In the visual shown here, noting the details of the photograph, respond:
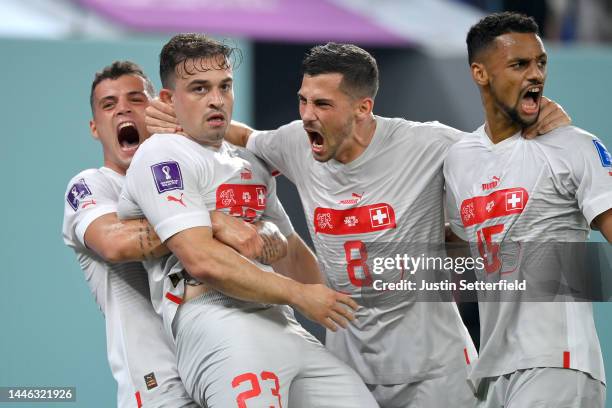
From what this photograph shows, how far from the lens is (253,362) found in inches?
135

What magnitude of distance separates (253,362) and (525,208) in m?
1.13

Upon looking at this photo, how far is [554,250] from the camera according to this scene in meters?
3.47

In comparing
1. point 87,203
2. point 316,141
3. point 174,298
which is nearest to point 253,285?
point 174,298

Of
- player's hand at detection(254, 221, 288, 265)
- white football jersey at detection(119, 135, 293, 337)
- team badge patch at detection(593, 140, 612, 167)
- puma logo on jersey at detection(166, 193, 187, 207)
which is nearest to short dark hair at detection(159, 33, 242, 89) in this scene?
white football jersey at detection(119, 135, 293, 337)

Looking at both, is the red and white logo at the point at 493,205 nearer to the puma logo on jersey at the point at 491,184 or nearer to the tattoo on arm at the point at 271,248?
the puma logo on jersey at the point at 491,184

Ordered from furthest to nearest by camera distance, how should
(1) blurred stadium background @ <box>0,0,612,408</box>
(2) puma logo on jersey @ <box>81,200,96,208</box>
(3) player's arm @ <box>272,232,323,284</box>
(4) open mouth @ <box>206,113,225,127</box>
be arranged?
→ (1) blurred stadium background @ <box>0,0,612,408</box>
(3) player's arm @ <box>272,232,323,284</box>
(2) puma logo on jersey @ <box>81,200,96,208</box>
(4) open mouth @ <box>206,113,225,127</box>

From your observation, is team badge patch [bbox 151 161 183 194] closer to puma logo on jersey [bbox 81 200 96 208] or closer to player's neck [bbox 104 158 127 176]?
puma logo on jersey [bbox 81 200 96 208]

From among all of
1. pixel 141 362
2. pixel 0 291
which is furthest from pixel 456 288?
pixel 0 291

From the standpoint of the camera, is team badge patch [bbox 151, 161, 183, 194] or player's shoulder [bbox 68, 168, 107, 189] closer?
team badge patch [bbox 151, 161, 183, 194]

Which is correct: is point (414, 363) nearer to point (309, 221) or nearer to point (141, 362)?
point (309, 221)

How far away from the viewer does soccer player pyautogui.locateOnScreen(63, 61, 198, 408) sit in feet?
12.6

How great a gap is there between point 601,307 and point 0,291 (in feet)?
11.0

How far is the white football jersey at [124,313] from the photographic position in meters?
3.95

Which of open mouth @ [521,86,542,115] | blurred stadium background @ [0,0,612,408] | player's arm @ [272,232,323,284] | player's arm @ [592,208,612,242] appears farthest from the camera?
blurred stadium background @ [0,0,612,408]
